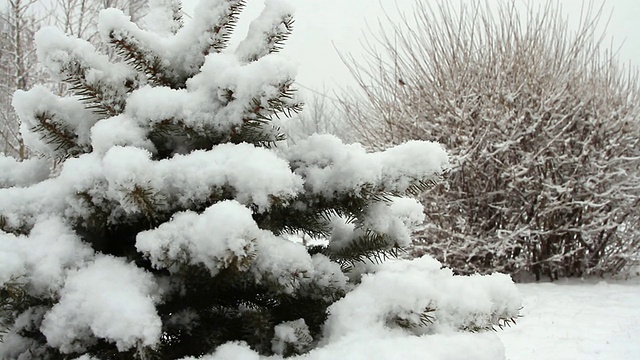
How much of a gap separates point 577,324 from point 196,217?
5105 millimetres

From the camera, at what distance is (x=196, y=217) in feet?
3.29

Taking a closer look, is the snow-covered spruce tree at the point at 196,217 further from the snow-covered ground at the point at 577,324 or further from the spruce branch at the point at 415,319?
the snow-covered ground at the point at 577,324

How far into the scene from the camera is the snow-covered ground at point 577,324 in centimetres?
426

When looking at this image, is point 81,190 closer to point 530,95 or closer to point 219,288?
point 219,288

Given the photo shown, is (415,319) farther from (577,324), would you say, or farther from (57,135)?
(577,324)

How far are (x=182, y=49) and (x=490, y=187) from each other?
242 inches

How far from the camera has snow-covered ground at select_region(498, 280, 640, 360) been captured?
4258 millimetres

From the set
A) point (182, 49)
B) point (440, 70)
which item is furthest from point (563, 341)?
point (182, 49)

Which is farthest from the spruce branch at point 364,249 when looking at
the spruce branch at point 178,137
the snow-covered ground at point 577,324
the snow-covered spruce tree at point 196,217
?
the snow-covered ground at point 577,324

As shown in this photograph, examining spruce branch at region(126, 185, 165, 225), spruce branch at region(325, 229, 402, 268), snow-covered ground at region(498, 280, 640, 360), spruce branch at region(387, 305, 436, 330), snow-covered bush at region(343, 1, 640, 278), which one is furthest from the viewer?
snow-covered bush at region(343, 1, 640, 278)

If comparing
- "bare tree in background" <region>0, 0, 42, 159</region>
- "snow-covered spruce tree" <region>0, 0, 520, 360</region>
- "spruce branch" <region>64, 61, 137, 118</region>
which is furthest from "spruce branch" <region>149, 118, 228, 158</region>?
"bare tree in background" <region>0, 0, 42, 159</region>

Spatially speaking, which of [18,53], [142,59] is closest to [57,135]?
[142,59]

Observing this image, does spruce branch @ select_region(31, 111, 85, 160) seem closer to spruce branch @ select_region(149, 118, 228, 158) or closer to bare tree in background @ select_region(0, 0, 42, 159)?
spruce branch @ select_region(149, 118, 228, 158)

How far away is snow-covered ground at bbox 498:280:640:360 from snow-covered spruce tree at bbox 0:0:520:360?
340 centimetres
